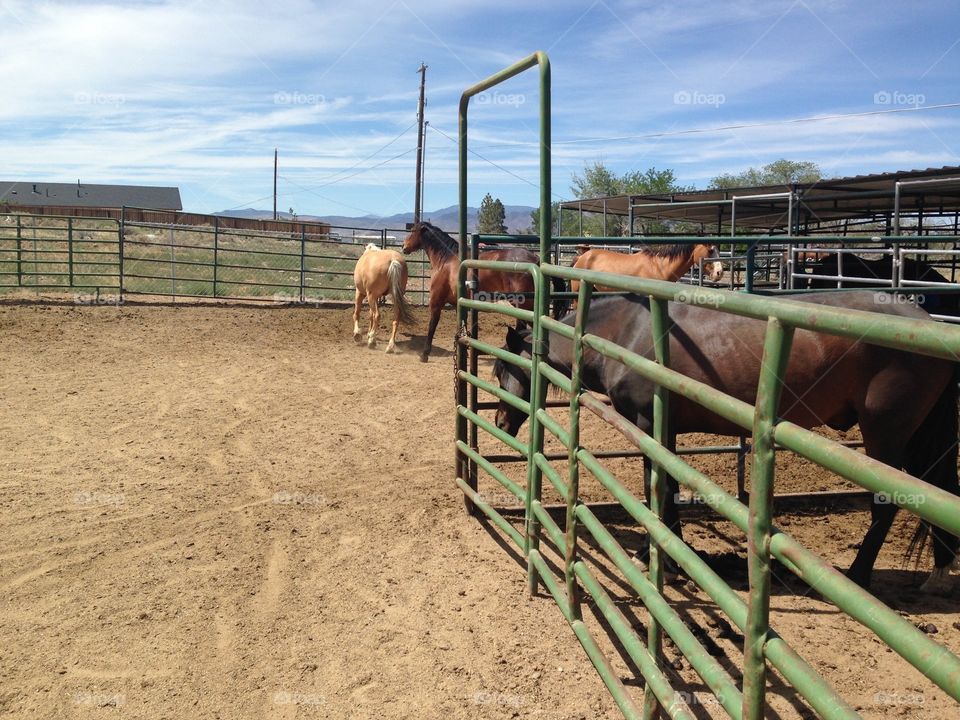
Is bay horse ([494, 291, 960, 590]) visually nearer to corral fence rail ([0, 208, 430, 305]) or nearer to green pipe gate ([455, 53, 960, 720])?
green pipe gate ([455, 53, 960, 720])

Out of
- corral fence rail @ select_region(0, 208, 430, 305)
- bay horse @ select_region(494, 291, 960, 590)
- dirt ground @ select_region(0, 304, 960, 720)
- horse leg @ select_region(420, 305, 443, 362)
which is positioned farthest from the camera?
corral fence rail @ select_region(0, 208, 430, 305)

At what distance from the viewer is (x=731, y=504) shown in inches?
64.9

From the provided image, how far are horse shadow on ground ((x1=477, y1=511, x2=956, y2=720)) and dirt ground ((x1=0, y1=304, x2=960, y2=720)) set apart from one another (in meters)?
0.02

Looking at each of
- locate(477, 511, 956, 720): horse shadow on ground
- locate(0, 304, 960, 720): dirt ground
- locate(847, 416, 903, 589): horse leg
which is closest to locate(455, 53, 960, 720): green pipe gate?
locate(477, 511, 956, 720): horse shadow on ground

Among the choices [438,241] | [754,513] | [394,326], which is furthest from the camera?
[394,326]

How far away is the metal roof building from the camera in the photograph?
2336 inches

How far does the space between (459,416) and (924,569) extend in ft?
8.60

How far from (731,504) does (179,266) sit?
2225 cm

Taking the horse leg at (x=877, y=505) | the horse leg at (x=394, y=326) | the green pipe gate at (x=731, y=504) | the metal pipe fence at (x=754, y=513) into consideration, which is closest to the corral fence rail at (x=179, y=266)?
the horse leg at (x=394, y=326)

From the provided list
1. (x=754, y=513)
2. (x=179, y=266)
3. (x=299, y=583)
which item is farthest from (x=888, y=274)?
(x=179, y=266)

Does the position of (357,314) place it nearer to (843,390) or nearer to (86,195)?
(843,390)

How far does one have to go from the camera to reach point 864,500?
485 centimetres

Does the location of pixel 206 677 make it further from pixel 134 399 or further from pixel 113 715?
pixel 134 399

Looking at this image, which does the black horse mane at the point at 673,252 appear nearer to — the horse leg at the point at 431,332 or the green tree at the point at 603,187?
the horse leg at the point at 431,332
